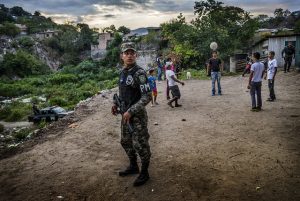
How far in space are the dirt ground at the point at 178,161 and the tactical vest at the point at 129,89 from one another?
4.10 ft

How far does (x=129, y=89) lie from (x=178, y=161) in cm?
177

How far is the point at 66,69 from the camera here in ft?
139

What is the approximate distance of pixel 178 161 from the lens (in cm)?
505

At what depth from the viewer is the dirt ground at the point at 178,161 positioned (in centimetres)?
403

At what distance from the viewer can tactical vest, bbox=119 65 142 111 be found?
4.05 meters

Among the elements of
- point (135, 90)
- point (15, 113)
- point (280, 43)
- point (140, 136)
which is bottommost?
point (15, 113)

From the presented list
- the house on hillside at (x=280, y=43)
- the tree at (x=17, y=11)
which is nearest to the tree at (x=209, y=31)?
the house on hillside at (x=280, y=43)

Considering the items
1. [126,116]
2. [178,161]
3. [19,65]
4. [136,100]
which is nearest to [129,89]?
[136,100]

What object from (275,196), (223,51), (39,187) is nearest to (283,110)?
(275,196)

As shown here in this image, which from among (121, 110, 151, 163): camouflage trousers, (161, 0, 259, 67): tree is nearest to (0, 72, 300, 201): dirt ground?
(121, 110, 151, 163): camouflage trousers

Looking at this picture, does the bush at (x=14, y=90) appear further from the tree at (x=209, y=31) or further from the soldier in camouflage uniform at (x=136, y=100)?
the soldier in camouflage uniform at (x=136, y=100)

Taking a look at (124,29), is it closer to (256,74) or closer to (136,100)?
(256,74)

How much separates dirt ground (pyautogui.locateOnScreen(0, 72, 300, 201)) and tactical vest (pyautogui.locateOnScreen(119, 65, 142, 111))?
4.10ft

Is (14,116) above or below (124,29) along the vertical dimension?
below
